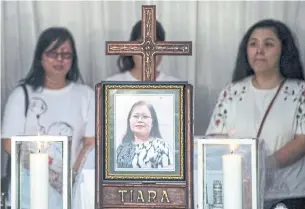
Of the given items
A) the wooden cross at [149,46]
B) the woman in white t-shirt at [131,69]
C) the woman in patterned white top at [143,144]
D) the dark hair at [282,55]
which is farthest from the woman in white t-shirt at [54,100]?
the woman in patterned white top at [143,144]

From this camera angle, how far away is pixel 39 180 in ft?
6.79

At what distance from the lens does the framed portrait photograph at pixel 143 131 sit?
2.17 metres

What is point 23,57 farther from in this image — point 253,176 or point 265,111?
point 253,176

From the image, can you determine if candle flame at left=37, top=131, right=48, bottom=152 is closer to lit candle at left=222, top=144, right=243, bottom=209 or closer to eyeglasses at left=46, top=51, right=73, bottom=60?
lit candle at left=222, top=144, right=243, bottom=209

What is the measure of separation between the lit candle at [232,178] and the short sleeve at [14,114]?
1.51m

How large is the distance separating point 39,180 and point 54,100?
138cm

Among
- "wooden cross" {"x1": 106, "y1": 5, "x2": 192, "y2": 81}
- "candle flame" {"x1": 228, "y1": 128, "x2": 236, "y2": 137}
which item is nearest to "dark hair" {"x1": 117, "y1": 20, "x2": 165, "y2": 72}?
"candle flame" {"x1": 228, "y1": 128, "x2": 236, "y2": 137}

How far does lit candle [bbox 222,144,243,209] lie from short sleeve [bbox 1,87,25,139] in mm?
1514

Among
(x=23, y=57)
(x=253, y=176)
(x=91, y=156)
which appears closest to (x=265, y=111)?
(x=91, y=156)

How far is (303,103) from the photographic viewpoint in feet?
11.0

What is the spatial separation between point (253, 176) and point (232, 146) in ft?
0.28

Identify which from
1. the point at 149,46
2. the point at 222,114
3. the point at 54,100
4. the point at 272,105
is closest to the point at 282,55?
the point at 272,105

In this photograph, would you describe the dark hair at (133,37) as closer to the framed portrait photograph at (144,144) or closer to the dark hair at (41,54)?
the dark hair at (41,54)

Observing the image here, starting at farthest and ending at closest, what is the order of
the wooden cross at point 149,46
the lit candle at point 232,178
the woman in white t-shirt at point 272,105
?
the woman in white t-shirt at point 272,105
the wooden cross at point 149,46
the lit candle at point 232,178
